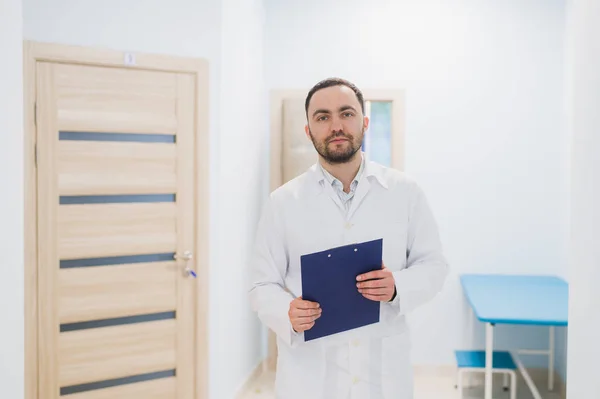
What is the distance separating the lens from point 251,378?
160 inches

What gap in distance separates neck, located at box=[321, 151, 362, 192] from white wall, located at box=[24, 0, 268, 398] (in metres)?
1.49

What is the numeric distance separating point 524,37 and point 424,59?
0.68 metres

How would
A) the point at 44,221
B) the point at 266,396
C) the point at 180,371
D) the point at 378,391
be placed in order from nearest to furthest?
the point at 378,391, the point at 44,221, the point at 180,371, the point at 266,396

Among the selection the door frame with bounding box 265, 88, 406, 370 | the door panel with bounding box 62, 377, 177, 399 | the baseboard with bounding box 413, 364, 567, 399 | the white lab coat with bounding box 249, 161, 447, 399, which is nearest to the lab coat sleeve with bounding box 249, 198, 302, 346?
the white lab coat with bounding box 249, 161, 447, 399

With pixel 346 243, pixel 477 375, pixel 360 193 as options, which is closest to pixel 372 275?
pixel 346 243

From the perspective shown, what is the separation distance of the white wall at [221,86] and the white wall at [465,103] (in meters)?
0.54

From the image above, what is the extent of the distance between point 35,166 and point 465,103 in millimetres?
2798

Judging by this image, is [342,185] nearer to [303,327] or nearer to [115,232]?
[303,327]

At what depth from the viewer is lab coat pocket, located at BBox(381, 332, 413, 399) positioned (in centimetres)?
180

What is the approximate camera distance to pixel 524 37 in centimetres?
414

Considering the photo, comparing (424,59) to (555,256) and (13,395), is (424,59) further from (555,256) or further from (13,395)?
(13,395)

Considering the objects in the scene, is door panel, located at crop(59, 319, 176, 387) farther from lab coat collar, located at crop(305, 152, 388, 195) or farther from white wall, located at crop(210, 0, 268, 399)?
lab coat collar, located at crop(305, 152, 388, 195)

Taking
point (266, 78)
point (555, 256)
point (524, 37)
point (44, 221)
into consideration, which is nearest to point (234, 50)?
point (266, 78)

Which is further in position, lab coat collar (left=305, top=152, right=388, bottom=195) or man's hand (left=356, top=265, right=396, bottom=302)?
lab coat collar (left=305, top=152, right=388, bottom=195)
